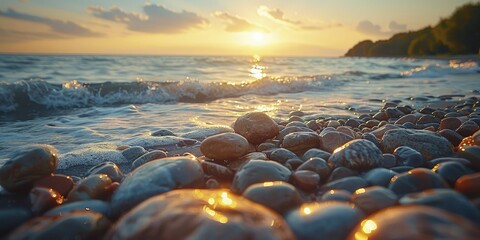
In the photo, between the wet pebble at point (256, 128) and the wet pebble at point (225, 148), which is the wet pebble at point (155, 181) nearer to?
the wet pebble at point (225, 148)

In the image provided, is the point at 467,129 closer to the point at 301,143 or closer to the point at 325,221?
the point at 301,143

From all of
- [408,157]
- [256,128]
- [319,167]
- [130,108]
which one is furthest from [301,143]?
[130,108]

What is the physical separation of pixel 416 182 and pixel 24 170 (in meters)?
2.40

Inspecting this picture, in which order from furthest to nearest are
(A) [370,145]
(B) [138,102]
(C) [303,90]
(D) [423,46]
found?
(D) [423,46], (C) [303,90], (B) [138,102], (A) [370,145]

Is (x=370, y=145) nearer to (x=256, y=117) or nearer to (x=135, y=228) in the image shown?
(x=256, y=117)

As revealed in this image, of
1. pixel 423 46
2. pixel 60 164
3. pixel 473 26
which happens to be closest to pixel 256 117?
pixel 60 164

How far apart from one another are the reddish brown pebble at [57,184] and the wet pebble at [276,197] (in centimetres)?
126

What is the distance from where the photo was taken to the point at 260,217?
1.20 metres

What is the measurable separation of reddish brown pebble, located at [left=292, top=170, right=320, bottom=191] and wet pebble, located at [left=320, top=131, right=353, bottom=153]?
2.62ft

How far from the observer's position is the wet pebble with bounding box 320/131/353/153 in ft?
8.83

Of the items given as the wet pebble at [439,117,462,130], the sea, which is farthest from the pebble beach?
the sea

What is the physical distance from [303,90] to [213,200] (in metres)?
8.77

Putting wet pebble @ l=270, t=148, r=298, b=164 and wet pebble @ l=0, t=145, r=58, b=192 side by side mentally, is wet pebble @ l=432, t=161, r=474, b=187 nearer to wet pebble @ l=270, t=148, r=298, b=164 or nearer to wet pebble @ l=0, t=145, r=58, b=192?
wet pebble @ l=270, t=148, r=298, b=164

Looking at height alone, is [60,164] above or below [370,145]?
below
